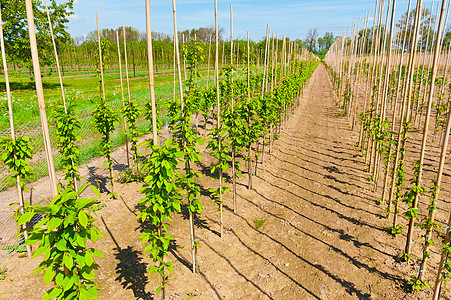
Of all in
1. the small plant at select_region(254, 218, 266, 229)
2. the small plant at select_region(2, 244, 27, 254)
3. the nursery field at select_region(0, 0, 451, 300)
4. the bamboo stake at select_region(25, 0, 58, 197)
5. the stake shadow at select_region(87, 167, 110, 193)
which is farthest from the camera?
the stake shadow at select_region(87, 167, 110, 193)

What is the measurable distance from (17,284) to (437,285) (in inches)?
243

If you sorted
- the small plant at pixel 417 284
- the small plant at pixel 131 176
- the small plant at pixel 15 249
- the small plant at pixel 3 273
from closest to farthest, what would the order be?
the small plant at pixel 417 284
the small plant at pixel 3 273
the small plant at pixel 15 249
the small plant at pixel 131 176

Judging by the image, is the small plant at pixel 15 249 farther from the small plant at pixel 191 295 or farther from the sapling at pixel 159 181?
the small plant at pixel 191 295

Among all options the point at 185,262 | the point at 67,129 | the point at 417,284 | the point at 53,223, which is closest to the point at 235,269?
the point at 185,262

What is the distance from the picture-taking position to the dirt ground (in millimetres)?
4574

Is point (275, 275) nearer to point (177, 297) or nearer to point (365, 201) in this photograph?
point (177, 297)

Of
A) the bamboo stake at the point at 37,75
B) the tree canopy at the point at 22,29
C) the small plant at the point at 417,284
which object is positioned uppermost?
the tree canopy at the point at 22,29

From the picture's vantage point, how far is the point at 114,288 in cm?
450

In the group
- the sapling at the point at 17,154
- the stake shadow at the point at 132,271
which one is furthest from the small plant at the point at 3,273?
the stake shadow at the point at 132,271

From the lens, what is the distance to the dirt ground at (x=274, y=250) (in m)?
4.57

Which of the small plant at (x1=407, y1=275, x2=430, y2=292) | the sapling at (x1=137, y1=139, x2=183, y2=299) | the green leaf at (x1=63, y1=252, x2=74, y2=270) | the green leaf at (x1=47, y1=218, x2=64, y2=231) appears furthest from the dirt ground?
the green leaf at (x1=47, y1=218, x2=64, y2=231)

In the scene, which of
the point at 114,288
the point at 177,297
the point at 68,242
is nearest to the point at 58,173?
the point at 114,288

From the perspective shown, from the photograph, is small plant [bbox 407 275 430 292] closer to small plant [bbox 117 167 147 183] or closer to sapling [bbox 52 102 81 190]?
sapling [bbox 52 102 81 190]

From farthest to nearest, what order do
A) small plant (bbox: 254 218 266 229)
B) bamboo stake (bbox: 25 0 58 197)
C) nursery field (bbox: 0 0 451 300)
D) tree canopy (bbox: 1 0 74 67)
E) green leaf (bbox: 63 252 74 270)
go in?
tree canopy (bbox: 1 0 74 67) → small plant (bbox: 254 218 266 229) → nursery field (bbox: 0 0 451 300) → green leaf (bbox: 63 252 74 270) → bamboo stake (bbox: 25 0 58 197)
